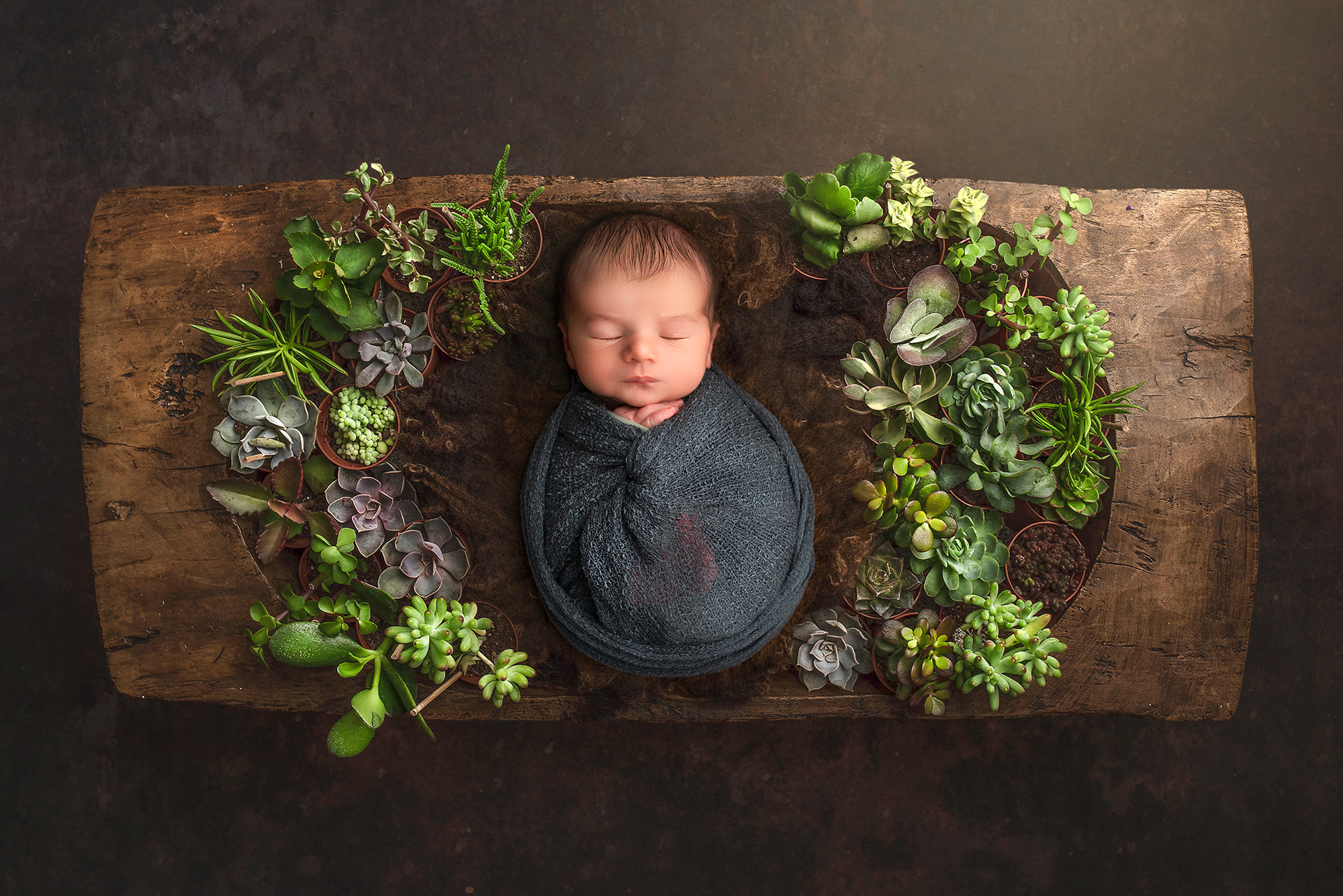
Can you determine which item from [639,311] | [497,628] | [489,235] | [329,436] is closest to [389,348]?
[329,436]

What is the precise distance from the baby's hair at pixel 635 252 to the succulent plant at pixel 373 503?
0.55m

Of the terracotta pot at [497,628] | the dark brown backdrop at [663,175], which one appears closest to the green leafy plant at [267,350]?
the terracotta pot at [497,628]

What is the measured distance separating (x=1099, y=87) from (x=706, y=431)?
186 cm

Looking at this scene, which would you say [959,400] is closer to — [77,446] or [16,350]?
[77,446]

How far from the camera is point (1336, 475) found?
2152 mm

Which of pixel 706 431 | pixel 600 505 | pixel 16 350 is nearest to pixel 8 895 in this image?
pixel 16 350

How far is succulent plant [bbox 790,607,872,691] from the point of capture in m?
1.59

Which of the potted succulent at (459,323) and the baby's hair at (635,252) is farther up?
the baby's hair at (635,252)

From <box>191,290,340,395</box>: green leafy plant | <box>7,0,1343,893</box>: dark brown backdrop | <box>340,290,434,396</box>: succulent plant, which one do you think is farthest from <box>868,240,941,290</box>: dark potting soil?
<box>191,290,340,395</box>: green leafy plant

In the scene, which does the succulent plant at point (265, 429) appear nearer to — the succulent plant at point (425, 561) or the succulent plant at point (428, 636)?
the succulent plant at point (425, 561)

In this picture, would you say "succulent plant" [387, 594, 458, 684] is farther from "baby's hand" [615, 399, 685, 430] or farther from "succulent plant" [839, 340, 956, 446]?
"succulent plant" [839, 340, 956, 446]

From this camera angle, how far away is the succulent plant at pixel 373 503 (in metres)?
1.54

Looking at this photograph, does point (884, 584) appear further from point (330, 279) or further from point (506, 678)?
point (330, 279)

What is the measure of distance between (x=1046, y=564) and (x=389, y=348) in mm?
1595
